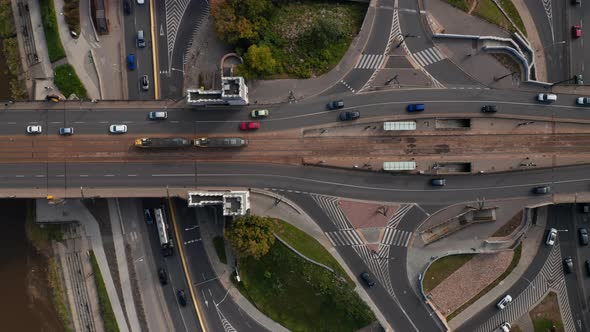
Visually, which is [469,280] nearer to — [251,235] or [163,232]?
[251,235]

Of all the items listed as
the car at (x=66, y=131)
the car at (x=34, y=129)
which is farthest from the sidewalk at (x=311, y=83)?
the car at (x=34, y=129)

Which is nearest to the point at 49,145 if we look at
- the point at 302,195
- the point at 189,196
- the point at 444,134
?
the point at 189,196

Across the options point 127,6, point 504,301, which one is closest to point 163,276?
point 127,6

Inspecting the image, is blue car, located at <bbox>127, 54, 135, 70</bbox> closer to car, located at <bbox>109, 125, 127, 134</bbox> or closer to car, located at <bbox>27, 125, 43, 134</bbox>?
car, located at <bbox>109, 125, 127, 134</bbox>

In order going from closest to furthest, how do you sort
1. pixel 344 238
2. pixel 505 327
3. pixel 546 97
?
pixel 546 97 → pixel 344 238 → pixel 505 327

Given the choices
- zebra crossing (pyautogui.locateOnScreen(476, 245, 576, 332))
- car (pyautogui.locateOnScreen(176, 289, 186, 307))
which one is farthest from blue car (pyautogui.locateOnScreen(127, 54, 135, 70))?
zebra crossing (pyautogui.locateOnScreen(476, 245, 576, 332))

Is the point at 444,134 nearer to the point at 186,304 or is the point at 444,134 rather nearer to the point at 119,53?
the point at 186,304
